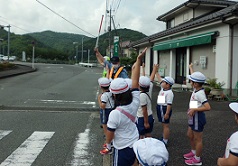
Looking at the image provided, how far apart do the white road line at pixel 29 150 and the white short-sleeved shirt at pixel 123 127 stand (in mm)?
2223

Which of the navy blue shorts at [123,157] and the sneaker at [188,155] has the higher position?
the navy blue shorts at [123,157]

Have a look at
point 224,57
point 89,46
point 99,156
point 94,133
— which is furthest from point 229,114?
point 89,46

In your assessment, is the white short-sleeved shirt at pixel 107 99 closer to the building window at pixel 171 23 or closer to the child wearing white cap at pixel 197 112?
the child wearing white cap at pixel 197 112

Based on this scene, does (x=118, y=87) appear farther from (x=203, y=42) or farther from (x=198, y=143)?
(x=203, y=42)

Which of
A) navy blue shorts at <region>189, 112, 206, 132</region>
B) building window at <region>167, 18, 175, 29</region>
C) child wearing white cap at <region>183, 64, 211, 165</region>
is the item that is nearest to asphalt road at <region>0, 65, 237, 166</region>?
child wearing white cap at <region>183, 64, 211, 165</region>

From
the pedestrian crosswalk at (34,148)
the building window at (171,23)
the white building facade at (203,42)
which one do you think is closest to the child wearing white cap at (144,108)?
the pedestrian crosswalk at (34,148)

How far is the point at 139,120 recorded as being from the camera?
509 cm

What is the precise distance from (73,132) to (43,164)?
214 cm

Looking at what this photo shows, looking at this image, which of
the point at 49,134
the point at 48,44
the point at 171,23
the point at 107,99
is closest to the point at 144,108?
the point at 107,99

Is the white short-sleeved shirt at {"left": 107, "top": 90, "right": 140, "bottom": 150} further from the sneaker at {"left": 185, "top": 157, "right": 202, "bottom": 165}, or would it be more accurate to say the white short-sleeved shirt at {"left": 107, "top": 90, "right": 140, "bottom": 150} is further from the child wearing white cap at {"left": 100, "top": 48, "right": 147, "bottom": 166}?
the sneaker at {"left": 185, "top": 157, "right": 202, "bottom": 165}

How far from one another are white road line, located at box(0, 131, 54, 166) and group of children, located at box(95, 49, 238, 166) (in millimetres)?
1319

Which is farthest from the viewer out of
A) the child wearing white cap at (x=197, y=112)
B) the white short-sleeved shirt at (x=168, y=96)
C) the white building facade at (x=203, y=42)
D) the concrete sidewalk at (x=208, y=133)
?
the white building facade at (x=203, y=42)

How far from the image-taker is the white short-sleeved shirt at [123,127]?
3.08 meters

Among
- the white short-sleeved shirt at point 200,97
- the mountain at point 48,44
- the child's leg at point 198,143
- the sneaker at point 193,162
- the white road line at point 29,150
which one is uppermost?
the mountain at point 48,44
